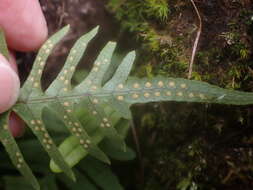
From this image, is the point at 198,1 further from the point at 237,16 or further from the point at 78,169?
the point at 78,169

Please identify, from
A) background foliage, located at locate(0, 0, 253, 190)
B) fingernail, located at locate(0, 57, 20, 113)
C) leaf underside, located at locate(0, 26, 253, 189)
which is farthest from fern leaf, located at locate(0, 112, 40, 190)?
background foliage, located at locate(0, 0, 253, 190)

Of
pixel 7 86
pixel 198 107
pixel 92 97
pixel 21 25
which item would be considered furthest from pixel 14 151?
pixel 198 107

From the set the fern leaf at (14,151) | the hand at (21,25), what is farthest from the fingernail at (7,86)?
the hand at (21,25)

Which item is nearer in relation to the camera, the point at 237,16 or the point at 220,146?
the point at 237,16

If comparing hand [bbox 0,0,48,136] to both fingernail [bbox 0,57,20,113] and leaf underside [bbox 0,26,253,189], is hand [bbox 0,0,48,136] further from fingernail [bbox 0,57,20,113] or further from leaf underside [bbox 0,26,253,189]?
fingernail [bbox 0,57,20,113]

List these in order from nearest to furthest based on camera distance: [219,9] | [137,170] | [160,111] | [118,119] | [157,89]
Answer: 1. [157,89]
2. [219,9]
3. [118,119]
4. [160,111]
5. [137,170]

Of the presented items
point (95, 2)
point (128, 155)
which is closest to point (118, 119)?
point (128, 155)

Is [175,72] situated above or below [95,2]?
below
